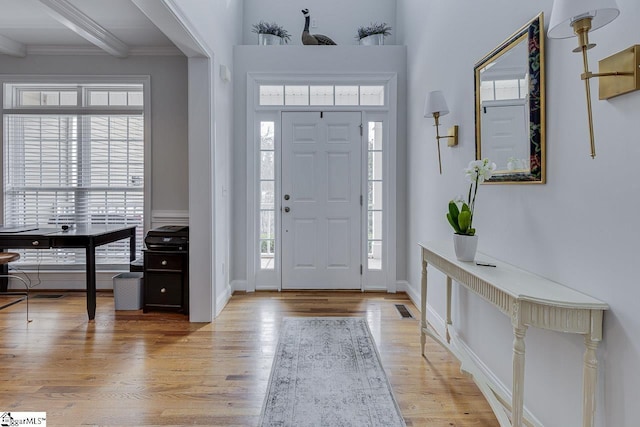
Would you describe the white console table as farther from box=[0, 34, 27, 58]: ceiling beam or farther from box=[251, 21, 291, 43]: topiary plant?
box=[0, 34, 27, 58]: ceiling beam

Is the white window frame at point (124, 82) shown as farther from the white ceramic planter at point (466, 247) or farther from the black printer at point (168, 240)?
the white ceramic planter at point (466, 247)

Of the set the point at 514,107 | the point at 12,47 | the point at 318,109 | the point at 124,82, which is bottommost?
the point at 514,107

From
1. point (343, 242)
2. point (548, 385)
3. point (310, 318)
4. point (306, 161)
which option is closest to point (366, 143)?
point (306, 161)

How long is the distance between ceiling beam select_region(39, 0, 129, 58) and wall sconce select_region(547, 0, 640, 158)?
3.58 metres

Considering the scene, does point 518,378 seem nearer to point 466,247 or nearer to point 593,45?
point 466,247

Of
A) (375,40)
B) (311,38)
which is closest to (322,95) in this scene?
(311,38)

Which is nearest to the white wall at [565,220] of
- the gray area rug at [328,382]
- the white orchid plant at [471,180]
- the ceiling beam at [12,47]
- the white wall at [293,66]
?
the white orchid plant at [471,180]

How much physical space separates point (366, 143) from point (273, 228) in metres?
1.47

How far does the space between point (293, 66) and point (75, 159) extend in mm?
2739

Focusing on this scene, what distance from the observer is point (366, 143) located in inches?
163

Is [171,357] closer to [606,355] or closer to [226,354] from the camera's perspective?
[226,354]

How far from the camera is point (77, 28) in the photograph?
10.8ft

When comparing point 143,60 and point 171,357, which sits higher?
point 143,60

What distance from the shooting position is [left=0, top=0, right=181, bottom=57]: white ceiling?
3.09 meters
